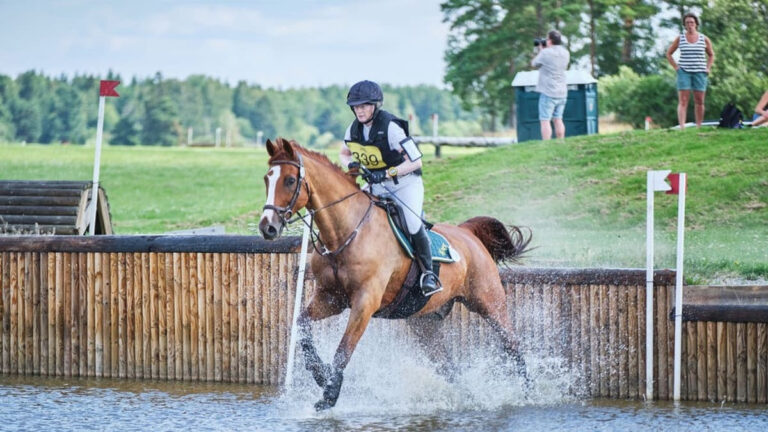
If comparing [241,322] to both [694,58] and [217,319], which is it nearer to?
[217,319]

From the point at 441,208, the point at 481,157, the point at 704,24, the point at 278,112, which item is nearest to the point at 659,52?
the point at 704,24

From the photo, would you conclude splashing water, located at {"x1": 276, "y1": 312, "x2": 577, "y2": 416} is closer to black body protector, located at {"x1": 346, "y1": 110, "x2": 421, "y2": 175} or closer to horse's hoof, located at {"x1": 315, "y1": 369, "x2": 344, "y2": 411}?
horse's hoof, located at {"x1": 315, "y1": 369, "x2": 344, "y2": 411}

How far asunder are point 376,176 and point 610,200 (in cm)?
886

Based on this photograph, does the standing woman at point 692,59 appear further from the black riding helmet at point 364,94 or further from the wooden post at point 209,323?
the black riding helmet at point 364,94

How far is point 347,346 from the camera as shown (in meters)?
9.13

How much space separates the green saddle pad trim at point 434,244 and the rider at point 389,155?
83mm

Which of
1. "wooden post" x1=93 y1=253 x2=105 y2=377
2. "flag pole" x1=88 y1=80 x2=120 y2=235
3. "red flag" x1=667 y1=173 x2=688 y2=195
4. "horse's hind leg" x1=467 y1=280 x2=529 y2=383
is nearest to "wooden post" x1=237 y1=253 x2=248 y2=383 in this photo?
"wooden post" x1=93 y1=253 x2=105 y2=377

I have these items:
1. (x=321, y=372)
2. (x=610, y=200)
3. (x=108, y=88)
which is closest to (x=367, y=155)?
(x=321, y=372)

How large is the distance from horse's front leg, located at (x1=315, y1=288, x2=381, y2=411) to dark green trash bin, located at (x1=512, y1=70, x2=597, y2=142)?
14666mm

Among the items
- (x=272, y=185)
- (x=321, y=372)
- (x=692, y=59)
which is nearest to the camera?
(x=272, y=185)

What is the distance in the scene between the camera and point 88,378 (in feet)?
37.1

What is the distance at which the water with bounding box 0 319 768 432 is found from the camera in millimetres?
9055

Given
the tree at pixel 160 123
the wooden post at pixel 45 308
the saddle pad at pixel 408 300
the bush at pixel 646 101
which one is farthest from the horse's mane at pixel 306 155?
the tree at pixel 160 123

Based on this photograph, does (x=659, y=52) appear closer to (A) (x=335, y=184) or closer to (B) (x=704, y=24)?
(B) (x=704, y=24)
